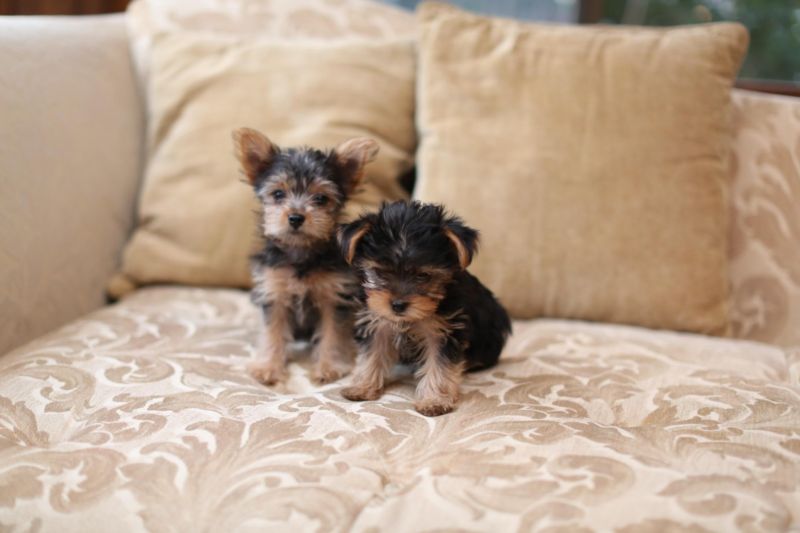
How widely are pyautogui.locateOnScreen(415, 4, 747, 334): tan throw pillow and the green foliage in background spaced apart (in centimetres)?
140

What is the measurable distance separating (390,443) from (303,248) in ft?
2.20

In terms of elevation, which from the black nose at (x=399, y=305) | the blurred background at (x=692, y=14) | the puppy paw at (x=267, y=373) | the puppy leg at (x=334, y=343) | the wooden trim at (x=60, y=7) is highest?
the blurred background at (x=692, y=14)

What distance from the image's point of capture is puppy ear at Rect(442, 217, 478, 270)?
1.59 meters

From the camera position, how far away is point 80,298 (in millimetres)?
2260

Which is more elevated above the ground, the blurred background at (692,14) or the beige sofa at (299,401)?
the blurred background at (692,14)

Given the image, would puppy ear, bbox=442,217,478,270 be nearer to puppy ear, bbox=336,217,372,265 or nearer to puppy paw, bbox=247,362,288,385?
puppy ear, bbox=336,217,372,265

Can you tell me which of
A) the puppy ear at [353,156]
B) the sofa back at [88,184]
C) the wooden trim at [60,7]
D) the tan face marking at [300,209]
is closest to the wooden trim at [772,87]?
the sofa back at [88,184]

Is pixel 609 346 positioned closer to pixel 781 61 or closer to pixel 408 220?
pixel 408 220

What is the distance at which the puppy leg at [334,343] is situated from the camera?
1878mm

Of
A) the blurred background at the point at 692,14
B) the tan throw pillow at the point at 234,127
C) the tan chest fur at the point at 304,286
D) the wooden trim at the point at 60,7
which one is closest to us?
the tan chest fur at the point at 304,286

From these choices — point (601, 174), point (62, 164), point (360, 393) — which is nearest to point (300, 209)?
point (360, 393)

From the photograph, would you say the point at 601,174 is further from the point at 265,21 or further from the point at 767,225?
the point at 265,21

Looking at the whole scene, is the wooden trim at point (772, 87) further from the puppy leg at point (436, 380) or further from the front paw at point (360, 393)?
the front paw at point (360, 393)

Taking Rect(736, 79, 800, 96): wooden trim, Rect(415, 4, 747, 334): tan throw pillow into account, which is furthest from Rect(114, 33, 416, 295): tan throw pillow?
Rect(736, 79, 800, 96): wooden trim
